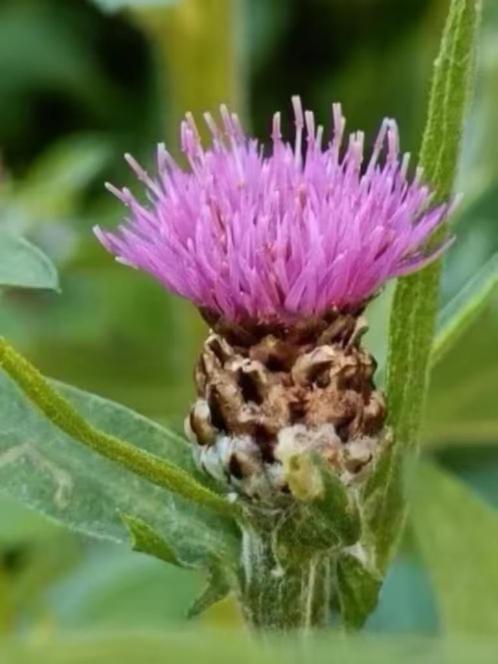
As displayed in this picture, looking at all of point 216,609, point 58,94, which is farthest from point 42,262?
point 58,94

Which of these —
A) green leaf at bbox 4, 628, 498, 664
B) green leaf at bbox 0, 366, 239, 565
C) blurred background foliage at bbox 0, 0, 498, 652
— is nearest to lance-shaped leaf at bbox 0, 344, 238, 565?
green leaf at bbox 0, 366, 239, 565

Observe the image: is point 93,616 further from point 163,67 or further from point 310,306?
point 310,306

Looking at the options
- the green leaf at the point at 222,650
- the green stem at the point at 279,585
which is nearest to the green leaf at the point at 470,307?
the green stem at the point at 279,585

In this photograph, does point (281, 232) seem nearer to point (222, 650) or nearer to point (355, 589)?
point (355, 589)

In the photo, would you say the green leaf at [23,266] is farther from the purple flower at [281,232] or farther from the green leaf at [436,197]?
the green leaf at [436,197]

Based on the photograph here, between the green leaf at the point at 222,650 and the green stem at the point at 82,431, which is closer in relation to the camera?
the green leaf at the point at 222,650

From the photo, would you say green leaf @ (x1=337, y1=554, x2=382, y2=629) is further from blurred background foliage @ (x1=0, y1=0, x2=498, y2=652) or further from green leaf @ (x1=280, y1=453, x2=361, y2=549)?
blurred background foliage @ (x1=0, y1=0, x2=498, y2=652)
